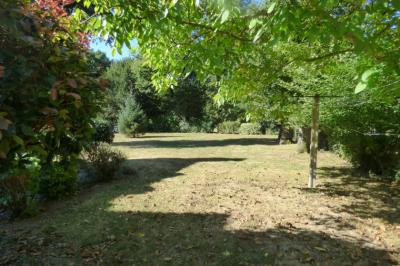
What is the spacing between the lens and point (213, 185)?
8406mm

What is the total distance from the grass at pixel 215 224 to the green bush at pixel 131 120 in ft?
47.9

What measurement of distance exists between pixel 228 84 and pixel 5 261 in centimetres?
400

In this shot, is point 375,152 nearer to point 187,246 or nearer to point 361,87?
point 187,246

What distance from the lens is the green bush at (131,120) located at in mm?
23500

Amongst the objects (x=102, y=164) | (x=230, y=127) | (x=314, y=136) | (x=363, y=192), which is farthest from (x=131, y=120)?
(x=363, y=192)

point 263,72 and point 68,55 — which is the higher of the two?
point 263,72

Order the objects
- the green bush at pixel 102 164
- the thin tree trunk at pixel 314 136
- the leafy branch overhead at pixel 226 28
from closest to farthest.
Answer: the leafy branch overhead at pixel 226 28 < the thin tree trunk at pixel 314 136 < the green bush at pixel 102 164

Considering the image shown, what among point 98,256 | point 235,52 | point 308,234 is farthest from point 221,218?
point 235,52

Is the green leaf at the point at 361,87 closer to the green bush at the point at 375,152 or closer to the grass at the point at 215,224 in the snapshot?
the grass at the point at 215,224

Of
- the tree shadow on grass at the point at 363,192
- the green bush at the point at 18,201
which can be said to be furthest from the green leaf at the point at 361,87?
the green bush at the point at 18,201

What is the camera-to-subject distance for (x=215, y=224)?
573 cm

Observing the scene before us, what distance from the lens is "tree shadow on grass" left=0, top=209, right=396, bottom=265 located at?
4504 mm

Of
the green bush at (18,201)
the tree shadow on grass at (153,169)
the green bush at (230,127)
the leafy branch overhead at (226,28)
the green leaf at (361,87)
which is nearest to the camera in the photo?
the green leaf at (361,87)

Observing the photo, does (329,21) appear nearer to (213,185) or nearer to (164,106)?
(213,185)
